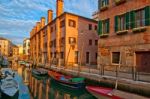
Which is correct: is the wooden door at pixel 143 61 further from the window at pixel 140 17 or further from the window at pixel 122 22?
the window at pixel 122 22

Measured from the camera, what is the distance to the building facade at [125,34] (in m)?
21.6

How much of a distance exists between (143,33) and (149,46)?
1.40 meters

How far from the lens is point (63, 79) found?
27156 mm

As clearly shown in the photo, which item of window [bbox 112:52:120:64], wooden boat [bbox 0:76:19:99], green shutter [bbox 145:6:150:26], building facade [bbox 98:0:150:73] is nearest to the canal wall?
building facade [bbox 98:0:150:73]

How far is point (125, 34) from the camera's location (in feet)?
78.3

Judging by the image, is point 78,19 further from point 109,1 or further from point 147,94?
point 147,94

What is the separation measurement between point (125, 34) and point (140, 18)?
2591 millimetres

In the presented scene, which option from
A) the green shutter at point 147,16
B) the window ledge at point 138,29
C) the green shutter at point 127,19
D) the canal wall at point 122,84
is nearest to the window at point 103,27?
the green shutter at point 127,19

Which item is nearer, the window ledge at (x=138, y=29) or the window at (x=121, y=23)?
the window ledge at (x=138, y=29)

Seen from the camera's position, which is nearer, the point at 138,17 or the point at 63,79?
the point at 138,17

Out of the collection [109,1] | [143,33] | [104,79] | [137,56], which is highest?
[109,1]

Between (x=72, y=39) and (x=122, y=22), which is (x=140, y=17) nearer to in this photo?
(x=122, y=22)

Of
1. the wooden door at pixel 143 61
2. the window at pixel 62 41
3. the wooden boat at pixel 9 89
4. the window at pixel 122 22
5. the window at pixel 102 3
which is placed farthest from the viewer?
the window at pixel 62 41

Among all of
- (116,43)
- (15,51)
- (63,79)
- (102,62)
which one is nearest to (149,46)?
(116,43)
